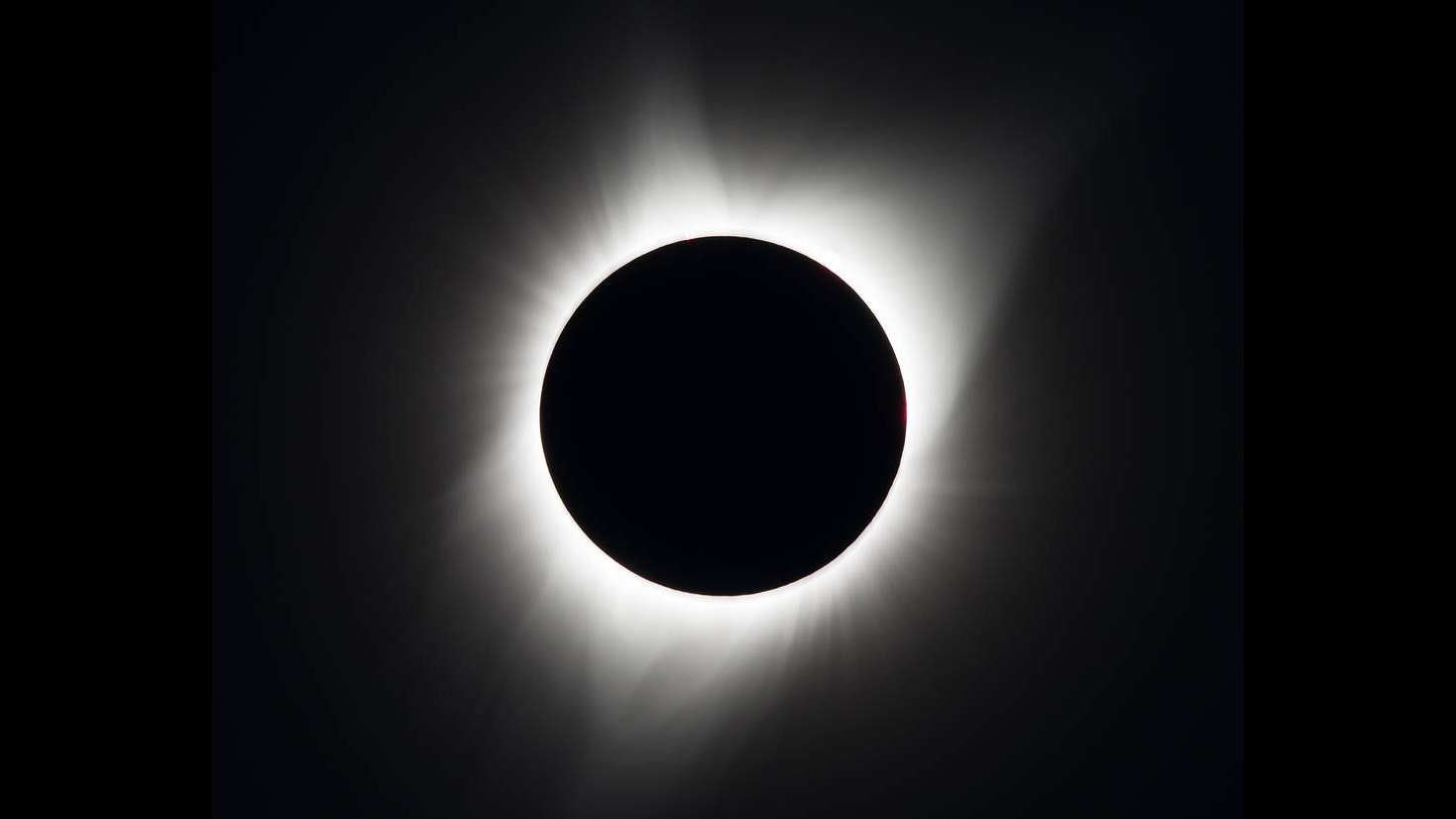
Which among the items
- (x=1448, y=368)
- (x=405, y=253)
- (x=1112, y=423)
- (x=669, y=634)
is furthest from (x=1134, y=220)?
(x=405, y=253)

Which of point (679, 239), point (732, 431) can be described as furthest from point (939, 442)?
point (679, 239)

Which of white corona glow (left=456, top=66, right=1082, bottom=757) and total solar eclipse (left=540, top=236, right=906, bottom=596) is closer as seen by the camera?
total solar eclipse (left=540, top=236, right=906, bottom=596)

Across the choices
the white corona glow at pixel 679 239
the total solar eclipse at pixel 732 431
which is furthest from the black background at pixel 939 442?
the total solar eclipse at pixel 732 431

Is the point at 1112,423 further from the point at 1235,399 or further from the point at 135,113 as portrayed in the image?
the point at 135,113

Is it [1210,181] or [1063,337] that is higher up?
[1210,181]

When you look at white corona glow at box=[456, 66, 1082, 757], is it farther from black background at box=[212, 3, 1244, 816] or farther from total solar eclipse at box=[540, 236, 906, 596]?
total solar eclipse at box=[540, 236, 906, 596]

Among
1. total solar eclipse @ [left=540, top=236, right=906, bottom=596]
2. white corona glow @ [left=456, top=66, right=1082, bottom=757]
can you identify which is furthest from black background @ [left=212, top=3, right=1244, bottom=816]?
total solar eclipse @ [left=540, top=236, right=906, bottom=596]
